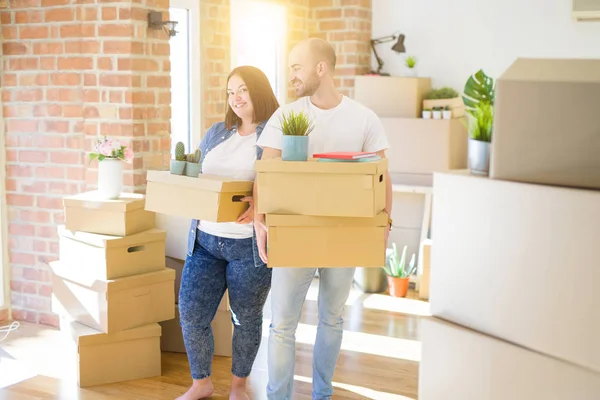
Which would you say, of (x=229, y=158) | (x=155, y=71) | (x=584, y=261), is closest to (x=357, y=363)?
(x=229, y=158)

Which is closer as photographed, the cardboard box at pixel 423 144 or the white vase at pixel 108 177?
the white vase at pixel 108 177

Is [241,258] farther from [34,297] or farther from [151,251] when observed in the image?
[34,297]

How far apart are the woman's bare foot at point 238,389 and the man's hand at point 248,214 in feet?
2.48

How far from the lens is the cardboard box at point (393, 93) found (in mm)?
5684

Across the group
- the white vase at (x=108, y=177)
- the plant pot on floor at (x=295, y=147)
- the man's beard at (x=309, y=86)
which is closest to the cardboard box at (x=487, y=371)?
the plant pot on floor at (x=295, y=147)

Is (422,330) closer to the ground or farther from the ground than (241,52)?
closer to the ground

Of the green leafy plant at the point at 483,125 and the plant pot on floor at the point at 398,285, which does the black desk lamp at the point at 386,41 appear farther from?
the green leafy plant at the point at 483,125

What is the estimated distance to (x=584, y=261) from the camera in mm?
1736

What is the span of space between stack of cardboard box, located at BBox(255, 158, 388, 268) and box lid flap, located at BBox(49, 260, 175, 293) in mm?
1200

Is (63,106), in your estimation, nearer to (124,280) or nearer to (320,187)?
(124,280)

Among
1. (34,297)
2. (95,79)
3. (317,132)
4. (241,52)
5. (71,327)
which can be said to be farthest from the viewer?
(241,52)

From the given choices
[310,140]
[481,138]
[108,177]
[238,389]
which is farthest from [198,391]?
[481,138]

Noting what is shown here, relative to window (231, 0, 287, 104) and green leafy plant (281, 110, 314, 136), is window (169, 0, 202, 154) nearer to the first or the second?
window (231, 0, 287, 104)

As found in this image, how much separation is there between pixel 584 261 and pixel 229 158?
1825 mm
